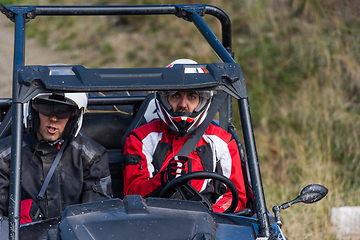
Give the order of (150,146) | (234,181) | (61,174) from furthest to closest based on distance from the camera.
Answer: (150,146) < (234,181) < (61,174)

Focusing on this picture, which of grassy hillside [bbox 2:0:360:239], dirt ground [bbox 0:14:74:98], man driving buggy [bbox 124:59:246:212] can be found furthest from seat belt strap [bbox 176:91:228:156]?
dirt ground [bbox 0:14:74:98]

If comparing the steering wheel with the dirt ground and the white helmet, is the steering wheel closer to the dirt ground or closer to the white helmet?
the white helmet

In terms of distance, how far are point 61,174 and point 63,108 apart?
16.0 inches

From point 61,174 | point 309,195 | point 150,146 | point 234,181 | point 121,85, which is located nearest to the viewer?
point 121,85

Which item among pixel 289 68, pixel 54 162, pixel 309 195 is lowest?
pixel 309 195

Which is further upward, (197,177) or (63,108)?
(63,108)

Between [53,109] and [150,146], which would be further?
[150,146]

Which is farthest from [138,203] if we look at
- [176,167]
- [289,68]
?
[289,68]

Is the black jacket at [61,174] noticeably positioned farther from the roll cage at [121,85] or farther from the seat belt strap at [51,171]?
the roll cage at [121,85]

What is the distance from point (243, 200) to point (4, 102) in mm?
1998

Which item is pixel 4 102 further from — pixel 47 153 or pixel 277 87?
pixel 277 87

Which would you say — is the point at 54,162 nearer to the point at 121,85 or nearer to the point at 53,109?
the point at 53,109

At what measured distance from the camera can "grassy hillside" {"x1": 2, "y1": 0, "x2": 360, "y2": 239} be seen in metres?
4.54

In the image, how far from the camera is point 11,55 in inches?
346
